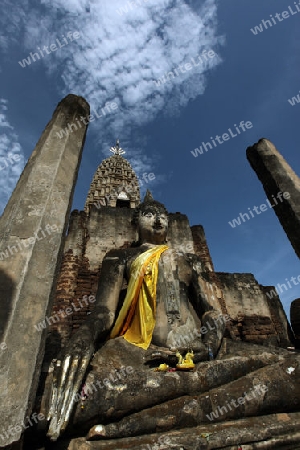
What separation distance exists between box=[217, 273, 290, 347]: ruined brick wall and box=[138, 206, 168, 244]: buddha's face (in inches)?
133

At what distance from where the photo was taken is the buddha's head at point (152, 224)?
17.0ft

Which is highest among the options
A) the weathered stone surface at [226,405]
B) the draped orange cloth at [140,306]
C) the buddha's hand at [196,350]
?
the draped orange cloth at [140,306]

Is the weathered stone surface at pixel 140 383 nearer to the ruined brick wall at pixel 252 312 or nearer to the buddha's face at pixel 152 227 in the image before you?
the buddha's face at pixel 152 227

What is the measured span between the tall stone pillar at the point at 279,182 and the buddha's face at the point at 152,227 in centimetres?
213

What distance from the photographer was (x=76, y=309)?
6379 millimetres

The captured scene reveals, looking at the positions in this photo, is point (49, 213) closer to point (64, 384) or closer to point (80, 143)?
point (80, 143)

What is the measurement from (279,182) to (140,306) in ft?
11.2

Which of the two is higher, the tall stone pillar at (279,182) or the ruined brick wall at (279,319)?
the tall stone pillar at (279,182)

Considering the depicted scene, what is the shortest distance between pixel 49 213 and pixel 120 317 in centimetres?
194

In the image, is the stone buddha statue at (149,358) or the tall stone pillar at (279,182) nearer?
the stone buddha statue at (149,358)

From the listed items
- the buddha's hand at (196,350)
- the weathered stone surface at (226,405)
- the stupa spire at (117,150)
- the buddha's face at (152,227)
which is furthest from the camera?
the stupa spire at (117,150)

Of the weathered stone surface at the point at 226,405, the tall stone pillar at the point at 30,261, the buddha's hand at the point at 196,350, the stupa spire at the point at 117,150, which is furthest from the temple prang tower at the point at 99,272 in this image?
the stupa spire at the point at 117,150

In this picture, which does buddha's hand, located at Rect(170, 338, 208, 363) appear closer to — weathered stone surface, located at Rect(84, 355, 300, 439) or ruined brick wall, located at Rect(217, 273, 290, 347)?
weathered stone surface, located at Rect(84, 355, 300, 439)

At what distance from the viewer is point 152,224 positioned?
5211mm
